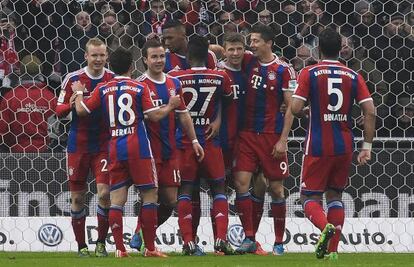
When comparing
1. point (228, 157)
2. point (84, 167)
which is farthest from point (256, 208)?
point (84, 167)

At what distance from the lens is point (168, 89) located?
1162 cm

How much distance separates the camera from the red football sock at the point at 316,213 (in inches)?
423

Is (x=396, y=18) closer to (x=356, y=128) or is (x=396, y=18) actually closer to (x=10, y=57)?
(x=356, y=128)

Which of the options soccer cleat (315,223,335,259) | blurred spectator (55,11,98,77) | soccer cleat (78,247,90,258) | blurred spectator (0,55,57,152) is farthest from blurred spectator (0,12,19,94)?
soccer cleat (315,223,335,259)

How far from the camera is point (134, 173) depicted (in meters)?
11.3

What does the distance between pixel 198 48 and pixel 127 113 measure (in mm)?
1110

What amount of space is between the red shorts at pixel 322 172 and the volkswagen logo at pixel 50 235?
143 inches

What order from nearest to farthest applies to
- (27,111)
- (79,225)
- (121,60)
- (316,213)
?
(316,213) → (121,60) → (79,225) → (27,111)

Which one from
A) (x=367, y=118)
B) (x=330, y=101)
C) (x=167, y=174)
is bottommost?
(x=167, y=174)

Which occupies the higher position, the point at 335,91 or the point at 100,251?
the point at 335,91

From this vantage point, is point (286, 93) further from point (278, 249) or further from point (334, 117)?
point (278, 249)

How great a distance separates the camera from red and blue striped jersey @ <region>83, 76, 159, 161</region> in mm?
11172

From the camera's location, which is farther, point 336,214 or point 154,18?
point 154,18

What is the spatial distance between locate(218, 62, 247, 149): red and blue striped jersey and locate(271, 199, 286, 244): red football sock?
0.70m
